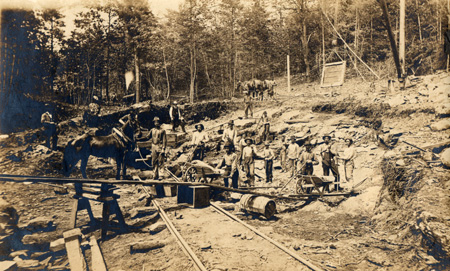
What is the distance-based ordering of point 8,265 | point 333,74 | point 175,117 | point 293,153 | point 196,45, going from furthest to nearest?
point 175,117 → point 293,153 → point 196,45 → point 333,74 → point 8,265

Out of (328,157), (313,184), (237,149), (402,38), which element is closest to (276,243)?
(313,184)

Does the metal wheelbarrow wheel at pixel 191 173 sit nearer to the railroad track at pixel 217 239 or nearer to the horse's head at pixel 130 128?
the railroad track at pixel 217 239

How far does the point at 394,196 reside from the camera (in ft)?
15.8

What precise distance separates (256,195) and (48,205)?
15.2 feet

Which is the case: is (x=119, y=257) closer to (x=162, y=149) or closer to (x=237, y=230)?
(x=237, y=230)

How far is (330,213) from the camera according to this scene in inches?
226

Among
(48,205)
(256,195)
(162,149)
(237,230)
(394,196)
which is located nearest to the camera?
(394,196)

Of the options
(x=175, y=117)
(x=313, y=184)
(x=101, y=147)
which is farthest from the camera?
(x=175, y=117)

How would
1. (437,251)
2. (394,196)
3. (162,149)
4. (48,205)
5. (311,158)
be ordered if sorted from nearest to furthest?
(437,251), (394,196), (48,205), (311,158), (162,149)

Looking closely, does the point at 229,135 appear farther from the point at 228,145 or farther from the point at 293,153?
the point at 293,153

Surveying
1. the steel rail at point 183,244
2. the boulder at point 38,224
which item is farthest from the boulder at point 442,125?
the boulder at point 38,224

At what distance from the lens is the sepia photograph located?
171 inches

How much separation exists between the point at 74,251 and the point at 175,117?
3.96 m

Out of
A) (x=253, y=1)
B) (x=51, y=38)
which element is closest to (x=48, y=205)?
(x=51, y=38)
